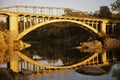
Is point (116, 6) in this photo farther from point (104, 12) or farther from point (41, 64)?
point (41, 64)

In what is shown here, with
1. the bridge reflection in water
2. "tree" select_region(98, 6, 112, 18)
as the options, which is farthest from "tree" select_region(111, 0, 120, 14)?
the bridge reflection in water

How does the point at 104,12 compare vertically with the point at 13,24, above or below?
above

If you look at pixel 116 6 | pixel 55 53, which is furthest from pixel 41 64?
pixel 116 6

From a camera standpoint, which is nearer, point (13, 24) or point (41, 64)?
point (41, 64)

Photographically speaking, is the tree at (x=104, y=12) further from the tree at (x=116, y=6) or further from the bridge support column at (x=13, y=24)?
the bridge support column at (x=13, y=24)

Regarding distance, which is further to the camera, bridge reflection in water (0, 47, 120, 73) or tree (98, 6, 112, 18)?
tree (98, 6, 112, 18)

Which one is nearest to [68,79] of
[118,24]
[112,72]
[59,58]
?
[112,72]

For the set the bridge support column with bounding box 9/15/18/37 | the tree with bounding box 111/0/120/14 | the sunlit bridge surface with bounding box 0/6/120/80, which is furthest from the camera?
the tree with bounding box 111/0/120/14

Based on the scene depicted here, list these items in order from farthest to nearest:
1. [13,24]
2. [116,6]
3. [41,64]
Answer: [116,6] < [13,24] < [41,64]

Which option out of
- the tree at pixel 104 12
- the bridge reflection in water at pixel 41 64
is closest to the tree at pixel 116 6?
the tree at pixel 104 12

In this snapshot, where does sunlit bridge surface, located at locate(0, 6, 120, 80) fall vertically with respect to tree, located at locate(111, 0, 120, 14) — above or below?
below

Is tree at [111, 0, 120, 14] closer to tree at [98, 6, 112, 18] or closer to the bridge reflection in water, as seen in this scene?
tree at [98, 6, 112, 18]

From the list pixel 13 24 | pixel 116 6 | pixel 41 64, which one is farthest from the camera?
pixel 116 6

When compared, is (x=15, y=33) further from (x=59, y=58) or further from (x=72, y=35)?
(x=72, y=35)
